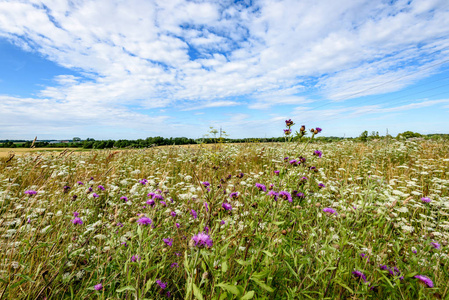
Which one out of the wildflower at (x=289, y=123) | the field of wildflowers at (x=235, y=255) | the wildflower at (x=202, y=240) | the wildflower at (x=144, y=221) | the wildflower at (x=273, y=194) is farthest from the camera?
the wildflower at (x=289, y=123)

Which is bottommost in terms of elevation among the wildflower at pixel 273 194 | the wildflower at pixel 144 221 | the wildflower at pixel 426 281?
the wildflower at pixel 426 281

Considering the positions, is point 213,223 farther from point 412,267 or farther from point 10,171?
point 10,171

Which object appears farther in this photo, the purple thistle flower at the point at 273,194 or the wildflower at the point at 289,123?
the wildflower at the point at 289,123

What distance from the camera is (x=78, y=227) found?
222 cm

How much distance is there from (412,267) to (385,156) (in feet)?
17.6

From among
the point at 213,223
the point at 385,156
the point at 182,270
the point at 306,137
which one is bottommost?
the point at 182,270

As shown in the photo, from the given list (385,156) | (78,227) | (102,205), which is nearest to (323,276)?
(78,227)

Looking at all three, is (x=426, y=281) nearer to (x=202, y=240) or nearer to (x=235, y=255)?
(x=235, y=255)

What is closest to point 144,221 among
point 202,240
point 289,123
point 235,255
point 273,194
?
point 202,240

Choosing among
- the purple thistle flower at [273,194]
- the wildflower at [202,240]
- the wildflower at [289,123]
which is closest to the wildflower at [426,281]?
the purple thistle flower at [273,194]

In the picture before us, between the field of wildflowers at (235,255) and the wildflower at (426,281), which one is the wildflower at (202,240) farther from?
the wildflower at (426,281)

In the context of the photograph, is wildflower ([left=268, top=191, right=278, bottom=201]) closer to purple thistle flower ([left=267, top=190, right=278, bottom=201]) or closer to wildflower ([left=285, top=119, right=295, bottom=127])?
purple thistle flower ([left=267, top=190, right=278, bottom=201])

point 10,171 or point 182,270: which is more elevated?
point 10,171

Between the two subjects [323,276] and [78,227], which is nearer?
[323,276]
